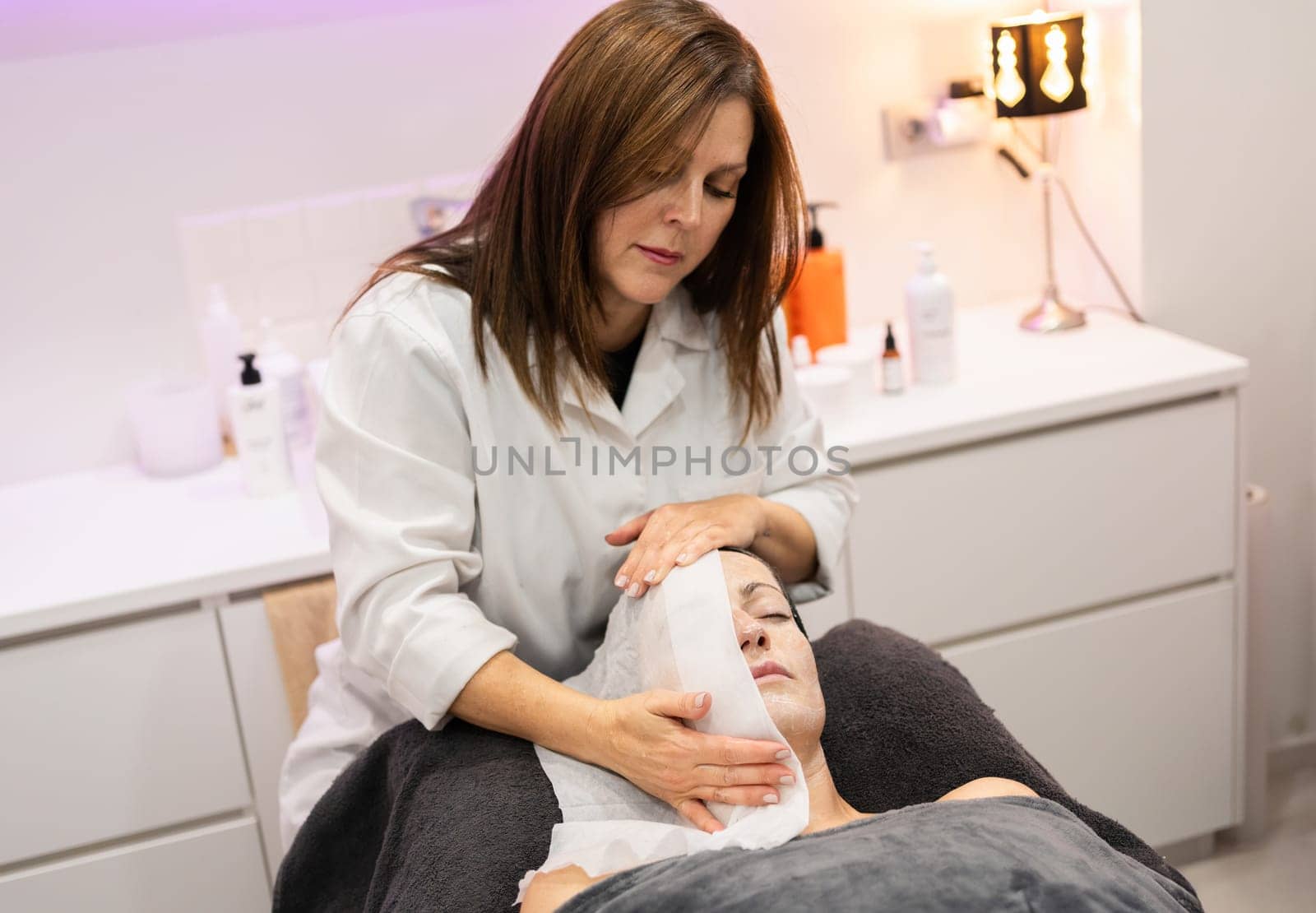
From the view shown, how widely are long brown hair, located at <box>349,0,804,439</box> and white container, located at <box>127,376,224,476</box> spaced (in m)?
0.71

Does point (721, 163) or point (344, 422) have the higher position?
point (721, 163)

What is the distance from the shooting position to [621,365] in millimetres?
1522

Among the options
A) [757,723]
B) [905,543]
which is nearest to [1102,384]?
[905,543]

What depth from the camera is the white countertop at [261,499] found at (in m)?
1.67

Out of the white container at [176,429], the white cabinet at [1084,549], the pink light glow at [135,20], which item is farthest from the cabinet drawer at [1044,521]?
the pink light glow at [135,20]

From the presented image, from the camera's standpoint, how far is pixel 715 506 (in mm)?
1430

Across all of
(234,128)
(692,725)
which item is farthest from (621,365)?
(234,128)

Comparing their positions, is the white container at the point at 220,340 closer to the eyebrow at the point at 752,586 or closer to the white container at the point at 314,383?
the white container at the point at 314,383

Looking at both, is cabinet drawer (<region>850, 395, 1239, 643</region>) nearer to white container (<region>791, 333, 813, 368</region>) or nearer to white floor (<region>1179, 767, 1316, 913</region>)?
white container (<region>791, 333, 813, 368</region>)

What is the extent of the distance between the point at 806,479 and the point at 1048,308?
2.78 feet

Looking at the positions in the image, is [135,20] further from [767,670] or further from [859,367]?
[767,670]

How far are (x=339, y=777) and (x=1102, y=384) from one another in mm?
1206

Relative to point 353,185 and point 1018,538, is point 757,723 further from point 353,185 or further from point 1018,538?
point 353,185

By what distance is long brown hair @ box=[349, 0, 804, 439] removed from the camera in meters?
1.25
